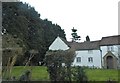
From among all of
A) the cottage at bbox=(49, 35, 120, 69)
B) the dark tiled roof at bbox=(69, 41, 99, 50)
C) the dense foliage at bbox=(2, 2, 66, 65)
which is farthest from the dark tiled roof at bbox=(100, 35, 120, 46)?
the dense foliage at bbox=(2, 2, 66, 65)

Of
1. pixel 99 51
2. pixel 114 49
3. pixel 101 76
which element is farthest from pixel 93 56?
pixel 101 76

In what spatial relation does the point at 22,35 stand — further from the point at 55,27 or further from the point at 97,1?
the point at 97,1

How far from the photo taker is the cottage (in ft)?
62.4

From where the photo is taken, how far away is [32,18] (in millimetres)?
18984

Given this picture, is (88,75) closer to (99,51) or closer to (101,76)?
(101,76)

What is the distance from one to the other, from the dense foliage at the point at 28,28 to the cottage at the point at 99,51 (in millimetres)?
1036

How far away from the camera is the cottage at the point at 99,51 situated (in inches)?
749

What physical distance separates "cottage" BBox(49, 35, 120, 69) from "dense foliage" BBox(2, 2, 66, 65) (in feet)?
3.40

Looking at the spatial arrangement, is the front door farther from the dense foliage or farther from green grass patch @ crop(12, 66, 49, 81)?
green grass patch @ crop(12, 66, 49, 81)

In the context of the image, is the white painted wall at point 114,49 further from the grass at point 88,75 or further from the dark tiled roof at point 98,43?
the grass at point 88,75

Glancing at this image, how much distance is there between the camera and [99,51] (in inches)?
806

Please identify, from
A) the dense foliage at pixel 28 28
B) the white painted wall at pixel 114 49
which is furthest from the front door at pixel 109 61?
the dense foliage at pixel 28 28

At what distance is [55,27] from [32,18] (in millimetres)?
6425

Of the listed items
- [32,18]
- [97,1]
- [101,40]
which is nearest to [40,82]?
[97,1]
